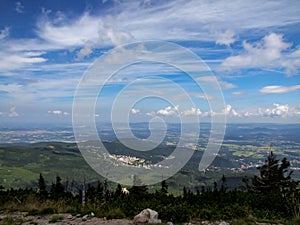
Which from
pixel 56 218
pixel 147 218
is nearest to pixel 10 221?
pixel 56 218

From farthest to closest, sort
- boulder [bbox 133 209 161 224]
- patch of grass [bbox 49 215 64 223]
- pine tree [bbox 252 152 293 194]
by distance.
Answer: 1. pine tree [bbox 252 152 293 194]
2. patch of grass [bbox 49 215 64 223]
3. boulder [bbox 133 209 161 224]

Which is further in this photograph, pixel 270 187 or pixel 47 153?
pixel 47 153

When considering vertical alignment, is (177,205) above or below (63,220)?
above

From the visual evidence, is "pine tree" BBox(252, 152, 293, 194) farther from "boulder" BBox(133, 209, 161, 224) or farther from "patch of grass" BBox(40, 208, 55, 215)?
"patch of grass" BBox(40, 208, 55, 215)

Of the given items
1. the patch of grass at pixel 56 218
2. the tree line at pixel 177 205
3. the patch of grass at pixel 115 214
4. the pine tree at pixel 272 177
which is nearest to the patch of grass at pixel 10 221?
the patch of grass at pixel 56 218

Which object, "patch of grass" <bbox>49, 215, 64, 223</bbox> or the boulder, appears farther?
"patch of grass" <bbox>49, 215, 64, 223</bbox>

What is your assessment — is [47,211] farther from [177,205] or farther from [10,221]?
[177,205]

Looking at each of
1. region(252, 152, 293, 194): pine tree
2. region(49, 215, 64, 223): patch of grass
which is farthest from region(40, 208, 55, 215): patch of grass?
region(252, 152, 293, 194): pine tree

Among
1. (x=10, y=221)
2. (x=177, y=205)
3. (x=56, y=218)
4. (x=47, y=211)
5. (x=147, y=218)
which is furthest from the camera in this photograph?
(x=47, y=211)

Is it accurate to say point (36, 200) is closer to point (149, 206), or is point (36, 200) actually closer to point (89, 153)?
point (89, 153)

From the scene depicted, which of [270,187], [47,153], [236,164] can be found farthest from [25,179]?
[270,187]

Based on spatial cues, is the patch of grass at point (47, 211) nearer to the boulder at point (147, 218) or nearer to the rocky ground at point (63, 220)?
the rocky ground at point (63, 220)
